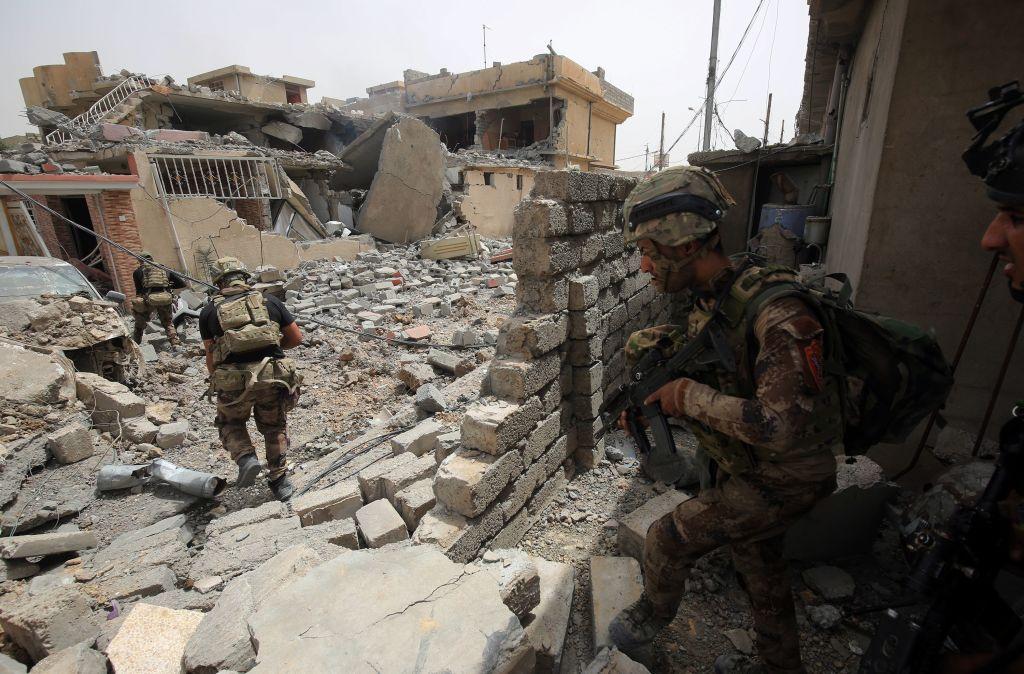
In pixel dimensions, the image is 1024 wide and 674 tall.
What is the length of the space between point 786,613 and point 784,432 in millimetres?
953

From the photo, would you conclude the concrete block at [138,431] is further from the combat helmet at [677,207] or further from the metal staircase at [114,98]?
the metal staircase at [114,98]

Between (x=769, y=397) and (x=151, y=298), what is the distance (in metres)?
9.17

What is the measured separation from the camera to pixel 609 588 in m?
2.50

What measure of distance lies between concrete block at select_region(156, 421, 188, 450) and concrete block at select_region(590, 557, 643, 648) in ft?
16.2

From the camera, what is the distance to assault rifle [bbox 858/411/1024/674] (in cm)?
146

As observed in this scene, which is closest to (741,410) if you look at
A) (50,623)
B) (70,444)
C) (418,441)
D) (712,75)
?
(418,441)

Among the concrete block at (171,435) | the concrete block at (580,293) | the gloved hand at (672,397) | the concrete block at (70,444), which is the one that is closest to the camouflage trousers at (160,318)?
the concrete block at (171,435)

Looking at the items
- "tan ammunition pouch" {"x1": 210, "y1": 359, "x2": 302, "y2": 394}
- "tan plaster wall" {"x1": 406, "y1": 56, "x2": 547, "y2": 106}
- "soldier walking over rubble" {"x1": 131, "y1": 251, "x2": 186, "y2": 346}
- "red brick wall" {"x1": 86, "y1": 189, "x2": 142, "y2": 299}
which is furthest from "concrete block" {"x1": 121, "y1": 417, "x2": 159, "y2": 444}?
"tan plaster wall" {"x1": 406, "y1": 56, "x2": 547, "y2": 106}

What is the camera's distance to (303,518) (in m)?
3.36

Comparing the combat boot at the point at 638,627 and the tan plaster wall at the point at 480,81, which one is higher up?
the tan plaster wall at the point at 480,81

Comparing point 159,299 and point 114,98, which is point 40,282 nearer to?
point 159,299

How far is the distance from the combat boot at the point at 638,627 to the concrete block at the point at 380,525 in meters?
1.43

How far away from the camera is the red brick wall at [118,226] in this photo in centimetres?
965

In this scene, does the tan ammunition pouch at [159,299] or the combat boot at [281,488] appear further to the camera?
the tan ammunition pouch at [159,299]
